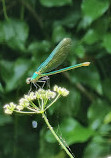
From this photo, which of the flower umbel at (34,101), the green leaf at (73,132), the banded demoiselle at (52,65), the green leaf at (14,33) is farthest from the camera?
the green leaf at (14,33)

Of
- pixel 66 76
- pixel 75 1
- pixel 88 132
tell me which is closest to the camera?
pixel 88 132

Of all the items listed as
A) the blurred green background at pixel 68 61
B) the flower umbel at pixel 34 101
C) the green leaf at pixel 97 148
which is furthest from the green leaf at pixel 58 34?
the flower umbel at pixel 34 101

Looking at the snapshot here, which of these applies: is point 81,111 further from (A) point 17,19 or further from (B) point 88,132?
(A) point 17,19

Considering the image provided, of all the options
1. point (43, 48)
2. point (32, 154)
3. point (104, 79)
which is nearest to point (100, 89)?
point (104, 79)

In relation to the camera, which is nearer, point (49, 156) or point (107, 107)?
point (49, 156)

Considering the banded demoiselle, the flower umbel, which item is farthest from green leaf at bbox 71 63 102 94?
the flower umbel

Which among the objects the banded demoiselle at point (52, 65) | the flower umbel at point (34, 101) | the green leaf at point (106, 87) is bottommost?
the flower umbel at point (34, 101)

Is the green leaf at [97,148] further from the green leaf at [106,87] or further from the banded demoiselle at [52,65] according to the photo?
the banded demoiselle at [52,65]

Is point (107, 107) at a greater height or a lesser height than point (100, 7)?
lesser

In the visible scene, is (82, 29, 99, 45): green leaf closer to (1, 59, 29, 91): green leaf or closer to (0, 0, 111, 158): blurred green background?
(0, 0, 111, 158): blurred green background
